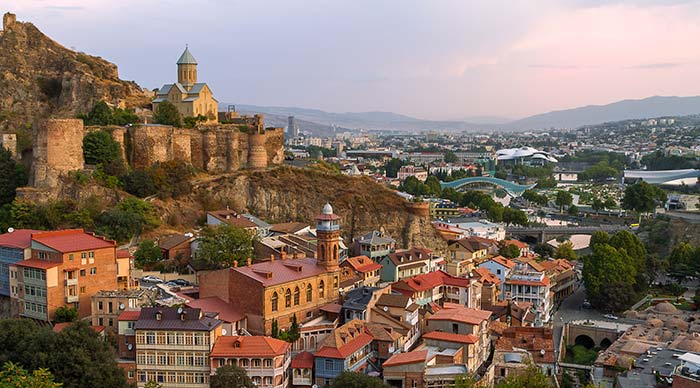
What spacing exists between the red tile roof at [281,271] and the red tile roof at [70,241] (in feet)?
16.5

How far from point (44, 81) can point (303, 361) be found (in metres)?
29.8

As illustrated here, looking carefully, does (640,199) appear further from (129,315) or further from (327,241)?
(129,315)

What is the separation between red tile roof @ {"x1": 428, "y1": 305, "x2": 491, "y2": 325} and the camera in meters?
25.7

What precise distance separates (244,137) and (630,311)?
22.5 m

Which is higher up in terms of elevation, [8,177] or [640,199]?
[8,177]

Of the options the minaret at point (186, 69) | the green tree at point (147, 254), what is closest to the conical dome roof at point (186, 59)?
the minaret at point (186, 69)

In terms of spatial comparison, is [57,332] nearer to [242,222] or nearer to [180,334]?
[180,334]

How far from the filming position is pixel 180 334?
21766 millimetres

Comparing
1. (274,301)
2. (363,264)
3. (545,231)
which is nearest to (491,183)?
(545,231)

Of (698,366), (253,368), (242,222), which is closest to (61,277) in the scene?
(253,368)

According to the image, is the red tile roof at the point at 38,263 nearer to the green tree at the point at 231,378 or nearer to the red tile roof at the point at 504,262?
the green tree at the point at 231,378

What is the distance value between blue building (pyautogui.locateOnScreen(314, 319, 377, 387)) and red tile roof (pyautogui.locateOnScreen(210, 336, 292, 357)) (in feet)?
4.10

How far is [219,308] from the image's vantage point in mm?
24797

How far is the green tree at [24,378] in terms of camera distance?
18219 mm
